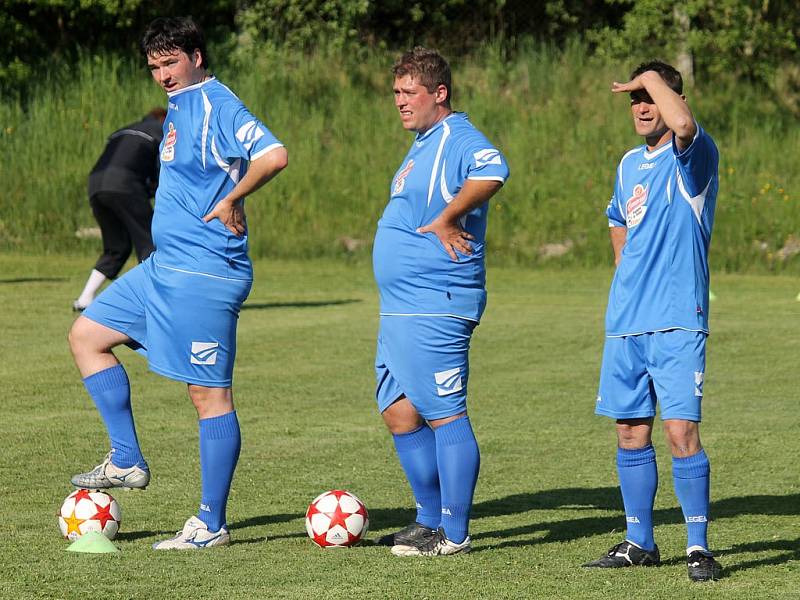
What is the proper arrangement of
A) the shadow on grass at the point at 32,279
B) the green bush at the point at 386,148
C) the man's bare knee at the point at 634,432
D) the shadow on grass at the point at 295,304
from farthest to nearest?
1. the green bush at the point at 386,148
2. the shadow on grass at the point at 32,279
3. the shadow on grass at the point at 295,304
4. the man's bare knee at the point at 634,432

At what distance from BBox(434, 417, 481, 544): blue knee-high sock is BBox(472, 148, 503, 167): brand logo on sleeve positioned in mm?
1050

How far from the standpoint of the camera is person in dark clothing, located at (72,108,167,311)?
44.8ft

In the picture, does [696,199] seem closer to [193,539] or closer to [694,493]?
[694,493]

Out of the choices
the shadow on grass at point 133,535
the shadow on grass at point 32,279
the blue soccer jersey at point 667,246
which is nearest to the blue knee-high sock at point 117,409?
the shadow on grass at point 133,535

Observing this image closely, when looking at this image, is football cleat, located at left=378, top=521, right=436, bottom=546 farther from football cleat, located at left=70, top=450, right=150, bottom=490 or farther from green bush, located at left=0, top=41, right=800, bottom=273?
green bush, located at left=0, top=41, right=800, bottom=273

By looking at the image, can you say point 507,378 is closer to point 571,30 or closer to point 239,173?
point 239,173

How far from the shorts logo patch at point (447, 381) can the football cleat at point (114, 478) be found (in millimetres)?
1461

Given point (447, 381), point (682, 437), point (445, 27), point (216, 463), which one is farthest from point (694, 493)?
point (445, 27)

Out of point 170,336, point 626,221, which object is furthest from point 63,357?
point 626,221

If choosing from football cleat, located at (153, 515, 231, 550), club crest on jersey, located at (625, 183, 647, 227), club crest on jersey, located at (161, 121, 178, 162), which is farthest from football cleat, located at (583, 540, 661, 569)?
club crest on jersey, located at (161, 121, 178, 162)

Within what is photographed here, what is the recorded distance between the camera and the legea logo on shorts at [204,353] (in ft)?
19.5

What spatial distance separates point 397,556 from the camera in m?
5.81

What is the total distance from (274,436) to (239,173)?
2946 mm

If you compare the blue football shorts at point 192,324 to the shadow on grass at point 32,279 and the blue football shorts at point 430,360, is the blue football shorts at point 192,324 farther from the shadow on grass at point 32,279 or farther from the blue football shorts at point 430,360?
the shadow on grass at point 32,279
